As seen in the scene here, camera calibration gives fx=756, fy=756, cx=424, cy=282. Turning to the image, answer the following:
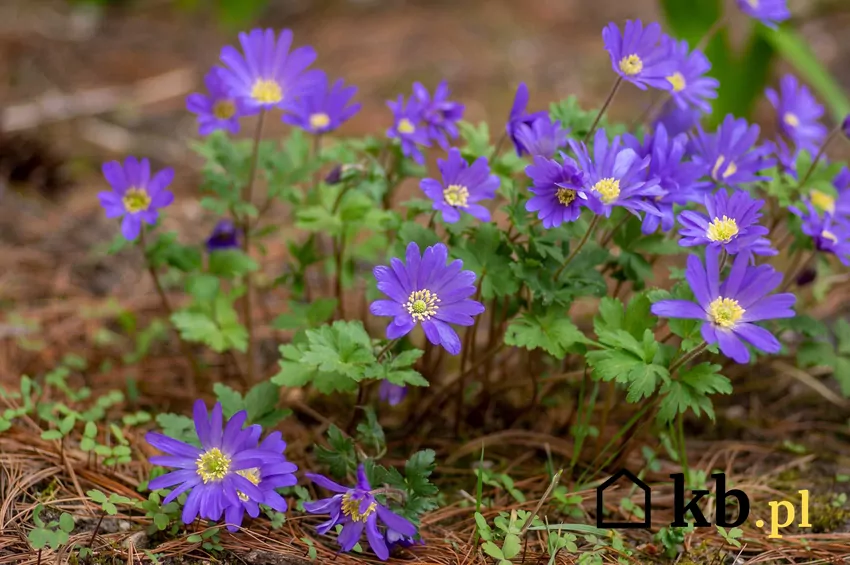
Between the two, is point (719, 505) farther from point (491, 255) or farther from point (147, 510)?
point (147, 510)

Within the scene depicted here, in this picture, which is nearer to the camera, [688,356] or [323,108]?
[688,356]

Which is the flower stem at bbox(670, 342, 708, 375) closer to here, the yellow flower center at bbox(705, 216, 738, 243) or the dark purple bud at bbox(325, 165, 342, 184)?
the yellow flower center at bbox(705, 216, 738, 243)

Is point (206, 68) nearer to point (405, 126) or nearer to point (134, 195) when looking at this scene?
point (134, 195)

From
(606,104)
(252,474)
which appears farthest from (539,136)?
(252,474)

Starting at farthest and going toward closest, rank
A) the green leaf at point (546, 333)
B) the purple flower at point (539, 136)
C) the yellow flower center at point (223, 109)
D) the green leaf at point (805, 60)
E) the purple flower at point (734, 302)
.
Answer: the green leaf at point (805, 60)
the yellow flower center at point (223, 109)
the purple flower at point (539, 136)
the green leaf at point (546, 333)
the purple flower at point (734, 302)

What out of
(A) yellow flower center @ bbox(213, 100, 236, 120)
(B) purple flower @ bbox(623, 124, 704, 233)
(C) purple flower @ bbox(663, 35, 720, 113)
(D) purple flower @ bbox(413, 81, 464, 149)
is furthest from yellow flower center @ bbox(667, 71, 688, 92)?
(A) yellow flower center @ bbox(213, 100, 236, 120)

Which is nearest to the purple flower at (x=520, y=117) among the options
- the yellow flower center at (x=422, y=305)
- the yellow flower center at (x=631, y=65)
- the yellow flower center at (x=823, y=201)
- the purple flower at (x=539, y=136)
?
the purple flower at (x=539, y=136)

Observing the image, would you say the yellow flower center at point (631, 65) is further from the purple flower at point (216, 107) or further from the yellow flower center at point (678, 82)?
the purple flower at point (216, 107)
